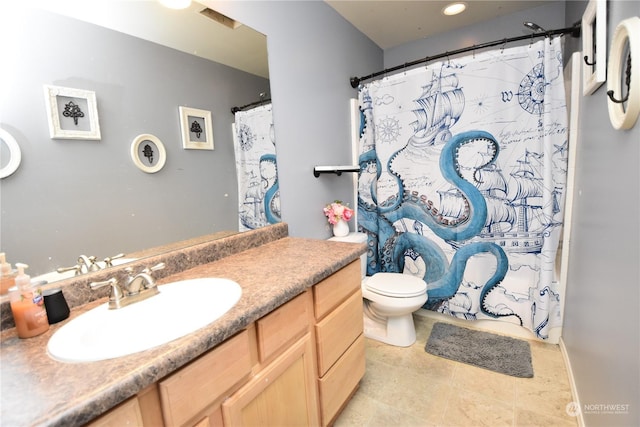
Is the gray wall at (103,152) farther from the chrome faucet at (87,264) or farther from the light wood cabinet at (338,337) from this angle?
the light wood cabinet at (338,337)

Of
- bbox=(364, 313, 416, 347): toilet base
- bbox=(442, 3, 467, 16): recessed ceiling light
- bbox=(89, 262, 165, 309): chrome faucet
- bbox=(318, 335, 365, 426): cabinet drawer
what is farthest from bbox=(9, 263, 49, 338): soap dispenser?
bbox=(442, 3, 467, 16): recessed ceiling light

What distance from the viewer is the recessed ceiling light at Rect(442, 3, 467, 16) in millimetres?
2106

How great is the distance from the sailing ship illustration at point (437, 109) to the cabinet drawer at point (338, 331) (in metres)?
1.26

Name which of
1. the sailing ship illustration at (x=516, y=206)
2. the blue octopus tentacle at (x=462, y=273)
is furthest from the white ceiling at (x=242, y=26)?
the blue octopus tentacle at (x=462, y=273)

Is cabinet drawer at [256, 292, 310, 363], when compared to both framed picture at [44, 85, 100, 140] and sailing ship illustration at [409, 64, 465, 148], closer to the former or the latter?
framed picture at [44, 85, 100, 140]

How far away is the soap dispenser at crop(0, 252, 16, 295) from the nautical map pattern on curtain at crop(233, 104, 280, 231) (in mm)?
828

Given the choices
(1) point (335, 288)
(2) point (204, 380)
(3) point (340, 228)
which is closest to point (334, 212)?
(3) point (340, 228)

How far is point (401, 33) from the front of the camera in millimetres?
2518

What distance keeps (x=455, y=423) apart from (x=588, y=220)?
118 centimetres

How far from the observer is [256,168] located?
1603 millimetres

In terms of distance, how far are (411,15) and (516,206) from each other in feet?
5.27

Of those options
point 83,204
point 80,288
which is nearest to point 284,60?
point 83,204

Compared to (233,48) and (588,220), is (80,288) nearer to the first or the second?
(233,48)

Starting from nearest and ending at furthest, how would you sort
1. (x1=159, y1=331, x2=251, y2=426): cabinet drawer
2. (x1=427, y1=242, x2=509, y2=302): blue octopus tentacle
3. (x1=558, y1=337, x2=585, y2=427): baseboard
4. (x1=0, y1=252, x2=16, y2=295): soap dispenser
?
(x1=159, y1=331, x2=251, y2=426): cabinet drawer
(x1=0, y1=252, x2=16, y2=295): soap dispenser
(x1=558, y1=337, x2=585, y2=427): baseboard
(x1=427, y1=242, x2=509, y2=302): blue octopus tentacle
